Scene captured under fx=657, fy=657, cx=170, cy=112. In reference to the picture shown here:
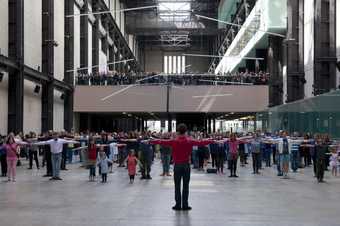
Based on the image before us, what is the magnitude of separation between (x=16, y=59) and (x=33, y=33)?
5865 millimetres

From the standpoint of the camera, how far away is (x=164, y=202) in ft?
49.5

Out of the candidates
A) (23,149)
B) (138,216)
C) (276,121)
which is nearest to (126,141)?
(23,149)

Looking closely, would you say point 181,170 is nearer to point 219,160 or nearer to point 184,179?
point 184,179

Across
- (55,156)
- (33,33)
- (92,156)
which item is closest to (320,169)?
(92,156)

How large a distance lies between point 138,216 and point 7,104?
25.8 metres

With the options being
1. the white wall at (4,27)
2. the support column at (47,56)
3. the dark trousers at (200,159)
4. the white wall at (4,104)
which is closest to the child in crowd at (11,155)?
the dark trousers at (200,159)

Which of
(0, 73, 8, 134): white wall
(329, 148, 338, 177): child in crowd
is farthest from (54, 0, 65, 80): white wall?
(329, 148, 338, 177): child in crowd

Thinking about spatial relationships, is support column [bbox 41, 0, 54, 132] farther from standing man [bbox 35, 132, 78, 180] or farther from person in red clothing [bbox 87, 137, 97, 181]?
person in red clothing [bbox 87, 137, 97, 181]

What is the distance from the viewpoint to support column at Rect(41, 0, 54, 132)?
4484 centimetres

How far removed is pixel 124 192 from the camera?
17.7 metres

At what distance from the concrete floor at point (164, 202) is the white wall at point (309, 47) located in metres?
22.0

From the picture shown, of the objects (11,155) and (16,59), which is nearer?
(11,155)

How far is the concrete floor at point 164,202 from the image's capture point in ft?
39.4

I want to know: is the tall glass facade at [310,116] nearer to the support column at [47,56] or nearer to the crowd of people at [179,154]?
the crowd of people at [179,154]
